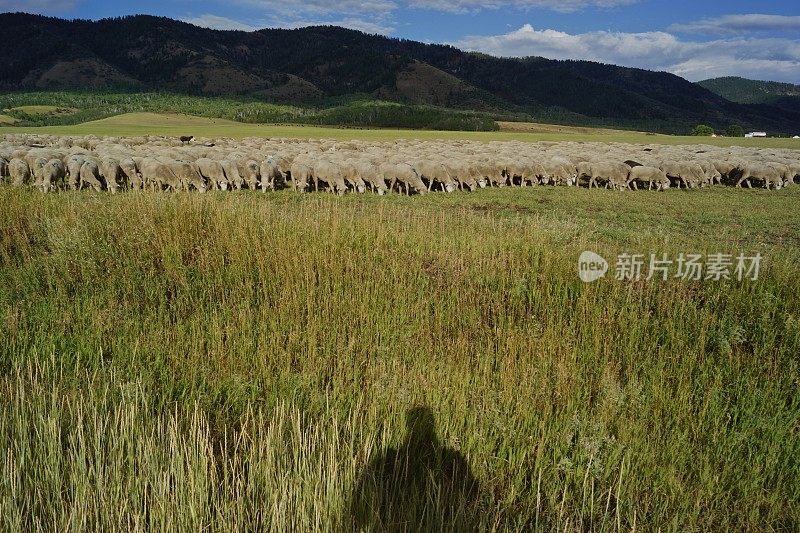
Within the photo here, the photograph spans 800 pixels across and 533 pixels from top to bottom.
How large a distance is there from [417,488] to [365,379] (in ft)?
4.97

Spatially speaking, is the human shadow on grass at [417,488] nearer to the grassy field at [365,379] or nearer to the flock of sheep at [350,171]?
the grassy field at [365,379]

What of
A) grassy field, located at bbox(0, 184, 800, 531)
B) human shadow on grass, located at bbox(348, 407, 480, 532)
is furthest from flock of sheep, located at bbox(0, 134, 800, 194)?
human shadow on grass, located at bbox(348, 407, 480, 532)

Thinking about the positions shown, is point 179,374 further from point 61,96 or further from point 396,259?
point 61,96

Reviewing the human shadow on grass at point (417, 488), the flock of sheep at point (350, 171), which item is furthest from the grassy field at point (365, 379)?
the flock of sheep at point (350, 171)

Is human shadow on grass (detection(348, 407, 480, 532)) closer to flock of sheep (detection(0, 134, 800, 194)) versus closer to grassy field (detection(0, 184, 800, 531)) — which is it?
grassy field (detection(0, 184, 800, 531))

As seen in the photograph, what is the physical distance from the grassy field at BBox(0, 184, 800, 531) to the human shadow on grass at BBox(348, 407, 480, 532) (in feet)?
0.08

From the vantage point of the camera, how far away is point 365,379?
15.2ft

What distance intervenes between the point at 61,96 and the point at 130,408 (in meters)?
159

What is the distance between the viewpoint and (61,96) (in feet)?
429

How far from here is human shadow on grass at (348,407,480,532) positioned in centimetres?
282

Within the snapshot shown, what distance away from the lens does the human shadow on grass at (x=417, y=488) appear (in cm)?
282

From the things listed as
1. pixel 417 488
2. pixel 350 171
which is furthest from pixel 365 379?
pixel 350 171

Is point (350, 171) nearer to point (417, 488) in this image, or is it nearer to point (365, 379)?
point (365, 379)

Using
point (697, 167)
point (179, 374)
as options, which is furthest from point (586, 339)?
point (697, 167)
